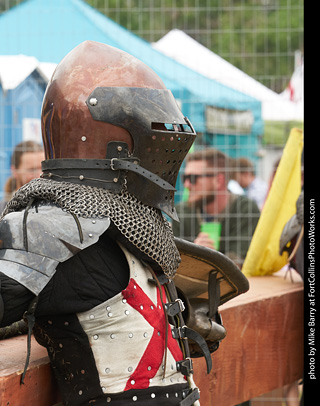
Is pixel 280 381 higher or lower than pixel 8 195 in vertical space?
lower

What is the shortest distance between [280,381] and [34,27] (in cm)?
380

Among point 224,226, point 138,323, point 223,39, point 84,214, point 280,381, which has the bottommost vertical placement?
point 280,381

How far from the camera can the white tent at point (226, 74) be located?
20.7 feet

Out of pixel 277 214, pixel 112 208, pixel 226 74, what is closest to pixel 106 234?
pixel 112 208

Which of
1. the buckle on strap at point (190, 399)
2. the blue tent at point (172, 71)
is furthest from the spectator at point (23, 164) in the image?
the buckle on strap at point (190, 399)

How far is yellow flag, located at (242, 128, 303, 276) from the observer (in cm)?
534

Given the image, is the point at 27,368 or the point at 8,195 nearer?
the point at 27,368

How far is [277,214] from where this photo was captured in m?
5.51

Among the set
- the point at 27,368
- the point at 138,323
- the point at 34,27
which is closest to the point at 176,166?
the point at 138,323

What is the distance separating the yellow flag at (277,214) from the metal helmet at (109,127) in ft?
10.0

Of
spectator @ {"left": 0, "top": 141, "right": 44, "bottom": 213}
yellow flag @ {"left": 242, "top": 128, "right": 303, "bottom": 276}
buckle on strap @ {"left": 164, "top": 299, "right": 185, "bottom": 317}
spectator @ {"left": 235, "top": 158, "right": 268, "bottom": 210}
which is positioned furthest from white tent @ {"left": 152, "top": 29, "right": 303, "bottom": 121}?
buckle on strap @ {"left": 164, "top": 299, "right": 185, "bottom": 317}

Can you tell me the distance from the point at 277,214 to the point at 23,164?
2.14m

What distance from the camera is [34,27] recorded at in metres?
6.29
